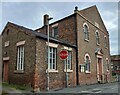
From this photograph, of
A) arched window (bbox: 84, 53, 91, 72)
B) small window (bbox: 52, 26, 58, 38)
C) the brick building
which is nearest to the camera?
the brick building

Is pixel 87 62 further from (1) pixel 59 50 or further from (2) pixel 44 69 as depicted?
(2) pixel 44 69

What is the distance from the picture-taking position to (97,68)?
23.1 meters

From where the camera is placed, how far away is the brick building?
1373 centimetres

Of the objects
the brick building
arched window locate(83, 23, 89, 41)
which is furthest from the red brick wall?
arched window locate(83, 23, 89, 41)

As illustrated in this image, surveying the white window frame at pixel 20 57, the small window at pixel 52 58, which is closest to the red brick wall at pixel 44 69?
the small window at pixel 52 58

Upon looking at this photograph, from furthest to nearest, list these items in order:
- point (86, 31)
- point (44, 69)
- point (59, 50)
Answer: point (86, 31), point (59, 50), point (44, 69)

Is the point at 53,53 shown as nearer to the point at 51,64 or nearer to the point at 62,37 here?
the point at 51,64

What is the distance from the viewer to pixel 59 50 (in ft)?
51.6

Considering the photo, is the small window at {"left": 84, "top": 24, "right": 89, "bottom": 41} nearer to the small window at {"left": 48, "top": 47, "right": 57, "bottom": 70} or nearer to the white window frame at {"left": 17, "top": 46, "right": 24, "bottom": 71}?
the small window at {"left": 48, "top": 47, "right": 57, "bottom": 70}

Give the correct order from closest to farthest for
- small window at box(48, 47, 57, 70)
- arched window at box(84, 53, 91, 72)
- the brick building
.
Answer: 1. the brick building
2. small window at box(48, 47, 57, 70)
3. arched window at box(84, 53, 91, 72)

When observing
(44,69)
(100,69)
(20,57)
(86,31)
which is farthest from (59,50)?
(100,69)

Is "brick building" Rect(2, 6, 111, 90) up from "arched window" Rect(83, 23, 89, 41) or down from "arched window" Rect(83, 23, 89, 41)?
down

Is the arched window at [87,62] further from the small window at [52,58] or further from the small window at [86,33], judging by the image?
the small window at [52,58]

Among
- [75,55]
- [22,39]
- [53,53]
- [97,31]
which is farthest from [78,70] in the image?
[97,31]
